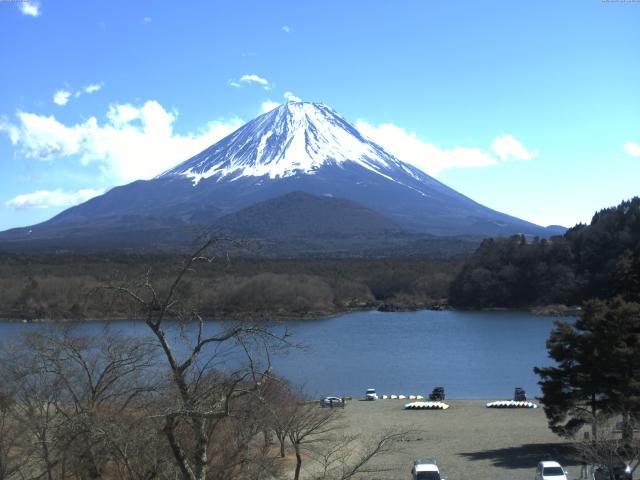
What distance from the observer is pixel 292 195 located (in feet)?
403

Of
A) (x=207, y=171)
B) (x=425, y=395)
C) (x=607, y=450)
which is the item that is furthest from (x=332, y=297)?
(x=207, y=171)

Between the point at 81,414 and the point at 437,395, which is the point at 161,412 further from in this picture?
the point at 437,395

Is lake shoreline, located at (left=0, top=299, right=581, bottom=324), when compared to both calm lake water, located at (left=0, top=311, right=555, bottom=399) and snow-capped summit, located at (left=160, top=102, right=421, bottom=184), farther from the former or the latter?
snow-capped summit, located at (left=160, top=102, right=421, bottom=184)

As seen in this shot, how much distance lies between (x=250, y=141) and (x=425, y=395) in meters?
132

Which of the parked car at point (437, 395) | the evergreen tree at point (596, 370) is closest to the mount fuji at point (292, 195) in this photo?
the parked car at point (437, 395)

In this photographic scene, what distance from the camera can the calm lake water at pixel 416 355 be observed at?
2497cm

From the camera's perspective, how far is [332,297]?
56625mm

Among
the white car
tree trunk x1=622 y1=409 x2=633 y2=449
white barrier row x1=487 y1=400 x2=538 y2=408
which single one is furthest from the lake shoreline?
the white car

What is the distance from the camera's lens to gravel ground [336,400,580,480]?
12.6 meters

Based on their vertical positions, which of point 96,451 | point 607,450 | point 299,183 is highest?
point 299,183

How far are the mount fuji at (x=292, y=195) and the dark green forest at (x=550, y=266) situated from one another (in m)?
53.0

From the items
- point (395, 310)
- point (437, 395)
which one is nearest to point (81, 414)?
point (437, 395)

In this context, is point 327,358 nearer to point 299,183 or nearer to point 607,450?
Answer: point 607,450

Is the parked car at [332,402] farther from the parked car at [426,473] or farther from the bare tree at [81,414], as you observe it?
the parked car at [426,473]
